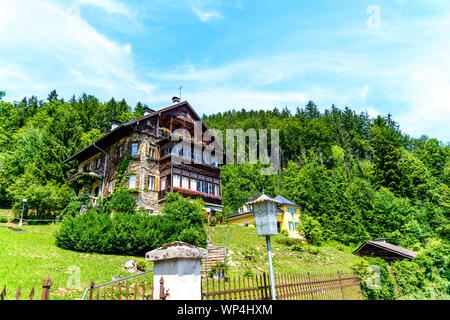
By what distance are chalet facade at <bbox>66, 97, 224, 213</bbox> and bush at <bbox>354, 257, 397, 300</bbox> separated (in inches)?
632

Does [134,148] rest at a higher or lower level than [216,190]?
higher

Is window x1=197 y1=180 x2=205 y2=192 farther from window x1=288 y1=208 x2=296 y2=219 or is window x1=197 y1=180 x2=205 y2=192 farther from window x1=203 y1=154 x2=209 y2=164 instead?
window x1=288 y1=208 x2=296 y2=219

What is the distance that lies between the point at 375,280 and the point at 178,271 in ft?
46.4

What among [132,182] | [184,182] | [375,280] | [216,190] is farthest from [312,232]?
[132,182]

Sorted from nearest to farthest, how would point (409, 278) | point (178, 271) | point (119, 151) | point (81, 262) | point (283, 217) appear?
1. point (178, 271)
2. point (81, 262)
3. point (409, 278)
4. point (119, 151)
5. point (283, 217)

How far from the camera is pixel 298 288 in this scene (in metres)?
8.92

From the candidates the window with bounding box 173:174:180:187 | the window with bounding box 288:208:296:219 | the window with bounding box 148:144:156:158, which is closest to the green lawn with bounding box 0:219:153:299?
the window with bounding box 173:174:180:187

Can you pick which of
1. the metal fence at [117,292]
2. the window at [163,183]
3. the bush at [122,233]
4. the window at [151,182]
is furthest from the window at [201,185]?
the metal fence at [117,292]

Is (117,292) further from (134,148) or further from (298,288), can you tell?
(134,148)

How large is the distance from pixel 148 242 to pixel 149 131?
1408 cm

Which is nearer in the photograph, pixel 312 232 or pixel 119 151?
pixel 119 151

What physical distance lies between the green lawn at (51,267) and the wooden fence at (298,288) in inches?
176

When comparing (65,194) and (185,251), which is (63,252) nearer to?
(185,251)
